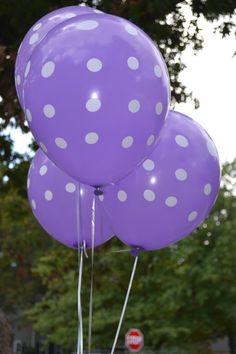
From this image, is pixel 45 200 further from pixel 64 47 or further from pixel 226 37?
pixel 226 37

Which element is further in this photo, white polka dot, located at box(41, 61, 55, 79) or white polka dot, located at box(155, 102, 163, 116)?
white polka dot, located at box(155, 102, 163, 116)

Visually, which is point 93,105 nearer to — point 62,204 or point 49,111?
point 49,111

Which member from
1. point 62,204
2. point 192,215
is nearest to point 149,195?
point 192,215

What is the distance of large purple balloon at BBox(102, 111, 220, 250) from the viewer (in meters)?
5.66

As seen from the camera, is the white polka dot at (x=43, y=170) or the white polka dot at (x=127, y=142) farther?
the white polka dot at (x=43, y=170)

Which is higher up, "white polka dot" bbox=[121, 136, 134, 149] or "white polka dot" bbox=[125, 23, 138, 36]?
"white polka dot" bbox=[125, 23, 138, 36]

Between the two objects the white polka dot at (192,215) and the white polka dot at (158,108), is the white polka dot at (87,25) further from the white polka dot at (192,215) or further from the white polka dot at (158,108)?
the white polka dot at (192,215)

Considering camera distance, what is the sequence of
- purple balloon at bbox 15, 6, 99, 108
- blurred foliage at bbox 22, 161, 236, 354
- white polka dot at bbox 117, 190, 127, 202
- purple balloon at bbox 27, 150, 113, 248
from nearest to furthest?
1. purple balloon at bbox 15, 6, 99, 108
2. white polka dot at bbox 117, 190, 127, 202
3. purple balloon at bbox 27, 150, 113, 248
4. blurred foliage at bbox 22, 161, 236, 354

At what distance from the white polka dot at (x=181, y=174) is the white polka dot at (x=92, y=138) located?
102 cm

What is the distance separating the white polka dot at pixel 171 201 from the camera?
18.7 ft

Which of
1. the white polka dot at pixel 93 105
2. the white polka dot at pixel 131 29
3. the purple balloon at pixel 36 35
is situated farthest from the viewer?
the purple balloon at pixel 36 35

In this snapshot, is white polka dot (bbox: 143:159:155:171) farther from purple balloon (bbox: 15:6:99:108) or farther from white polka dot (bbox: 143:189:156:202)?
purple balloon (bbox: 15:6:99:108)

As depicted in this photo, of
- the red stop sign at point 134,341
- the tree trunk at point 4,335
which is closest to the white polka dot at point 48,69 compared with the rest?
the tree trunk at point 4,335

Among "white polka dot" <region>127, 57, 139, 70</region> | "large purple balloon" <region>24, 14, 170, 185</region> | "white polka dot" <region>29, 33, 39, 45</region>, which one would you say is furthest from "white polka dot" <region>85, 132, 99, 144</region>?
"white polka dot" <region>29, 33, 39, 45</region>
